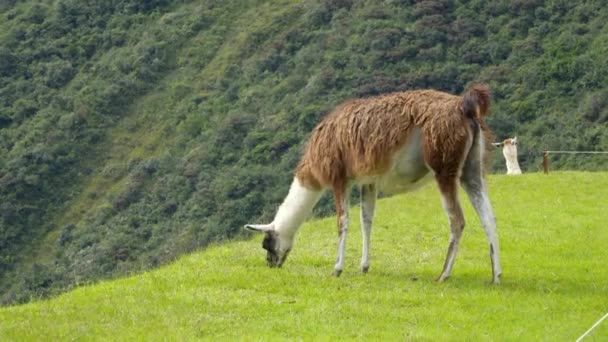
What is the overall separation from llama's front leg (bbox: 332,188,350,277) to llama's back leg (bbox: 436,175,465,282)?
136 cm

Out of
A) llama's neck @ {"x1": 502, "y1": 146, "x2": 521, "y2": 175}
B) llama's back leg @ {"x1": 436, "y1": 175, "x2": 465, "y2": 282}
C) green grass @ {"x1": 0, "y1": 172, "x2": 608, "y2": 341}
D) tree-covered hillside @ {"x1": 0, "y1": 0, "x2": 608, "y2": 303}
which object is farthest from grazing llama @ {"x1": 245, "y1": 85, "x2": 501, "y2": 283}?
tree-covered hillside @ {"x1": 0, "y1": 0, "x2": 608, "y2": 303}

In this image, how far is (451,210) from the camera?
13.1m

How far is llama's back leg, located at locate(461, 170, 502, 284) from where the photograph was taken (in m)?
12.8

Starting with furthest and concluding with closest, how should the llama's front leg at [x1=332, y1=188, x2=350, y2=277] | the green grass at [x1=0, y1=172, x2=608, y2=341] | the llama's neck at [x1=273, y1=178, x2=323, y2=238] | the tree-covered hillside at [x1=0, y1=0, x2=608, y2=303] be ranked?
the tree-covered hillside at [x1=0, y1=0, x2=608, y2=303]
the llama's neck at [x1=273, y1=178, x2=323, y2=238]
the llama's front leg at [x1=332, y1=188, x2=350, y2=277]
the green grass at [x1=0, y1=172, x2=608, y2=341]

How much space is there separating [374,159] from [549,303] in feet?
9.98

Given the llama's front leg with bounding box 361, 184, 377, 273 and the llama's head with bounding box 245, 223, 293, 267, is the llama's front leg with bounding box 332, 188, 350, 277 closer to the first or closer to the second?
the llama's front leg with bounding box 361, 184, 377, 273

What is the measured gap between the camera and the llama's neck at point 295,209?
49.2 ft

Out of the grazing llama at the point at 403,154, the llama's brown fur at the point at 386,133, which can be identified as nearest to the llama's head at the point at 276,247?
the grazing llama at the point at 403,154

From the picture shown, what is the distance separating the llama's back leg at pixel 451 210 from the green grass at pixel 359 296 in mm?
219

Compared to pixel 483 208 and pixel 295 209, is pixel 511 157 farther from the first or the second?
pixel 483 208

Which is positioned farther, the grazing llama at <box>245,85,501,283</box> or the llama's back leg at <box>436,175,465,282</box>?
the llama's back leg at <box>436,175,465,282</box>

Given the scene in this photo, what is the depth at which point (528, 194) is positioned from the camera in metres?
23.8

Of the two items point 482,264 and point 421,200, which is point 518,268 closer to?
point 482,264

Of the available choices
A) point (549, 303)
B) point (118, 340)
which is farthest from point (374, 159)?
point (118, 340)
